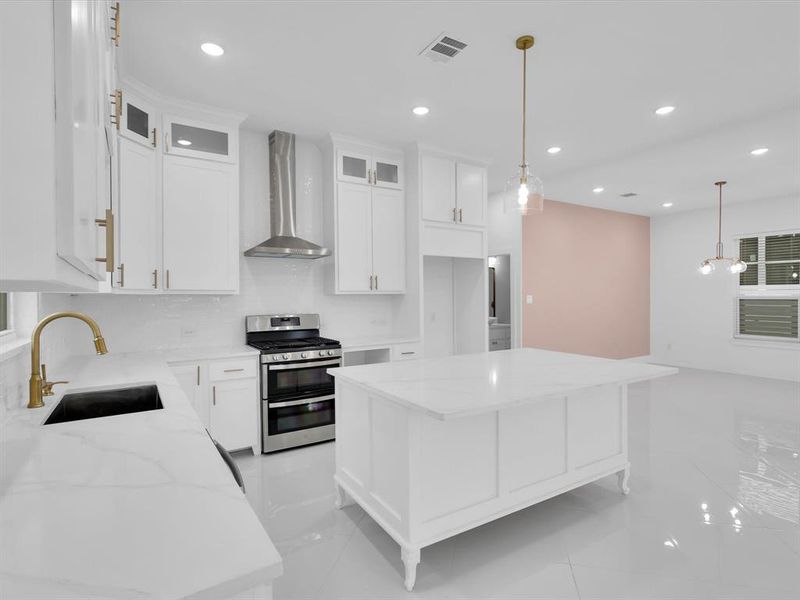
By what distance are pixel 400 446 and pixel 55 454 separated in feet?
4.18

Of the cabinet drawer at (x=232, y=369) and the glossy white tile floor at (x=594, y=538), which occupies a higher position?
the cabinet drawer at (x=232, y=369)

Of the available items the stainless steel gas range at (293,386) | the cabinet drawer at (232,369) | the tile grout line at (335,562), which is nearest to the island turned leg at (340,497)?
the tile grout line at (335,562)

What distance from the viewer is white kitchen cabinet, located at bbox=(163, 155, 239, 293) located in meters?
3.22

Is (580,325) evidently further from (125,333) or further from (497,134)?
(125,333)

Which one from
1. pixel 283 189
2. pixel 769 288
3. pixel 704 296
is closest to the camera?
pixel 283 189

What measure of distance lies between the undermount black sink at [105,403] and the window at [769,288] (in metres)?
8.30

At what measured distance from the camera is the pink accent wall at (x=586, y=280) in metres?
6.18

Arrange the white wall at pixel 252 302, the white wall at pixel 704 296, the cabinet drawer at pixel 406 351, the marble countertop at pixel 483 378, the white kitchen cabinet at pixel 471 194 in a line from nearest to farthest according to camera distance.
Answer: the marble countertop at pixel 483 378
the white wall at pixel 252 302
the cabinet drawer at pixel 406 351
the white kitchen cabinet at pixel 471 194
the white wall at pixel 704 296

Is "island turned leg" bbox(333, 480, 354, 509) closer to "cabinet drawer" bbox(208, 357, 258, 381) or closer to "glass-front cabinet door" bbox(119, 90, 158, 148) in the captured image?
"cabinet drawer" bbox(208, 357, 258, 381)

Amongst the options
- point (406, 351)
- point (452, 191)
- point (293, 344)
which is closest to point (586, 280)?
point (452, 191)

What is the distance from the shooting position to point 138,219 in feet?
9.93

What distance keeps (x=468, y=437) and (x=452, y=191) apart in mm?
2961

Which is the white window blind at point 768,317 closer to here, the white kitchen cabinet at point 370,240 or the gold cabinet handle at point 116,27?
the white kitchen cabinet at point 370,240

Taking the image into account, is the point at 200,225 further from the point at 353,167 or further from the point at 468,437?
the point at 468,437
